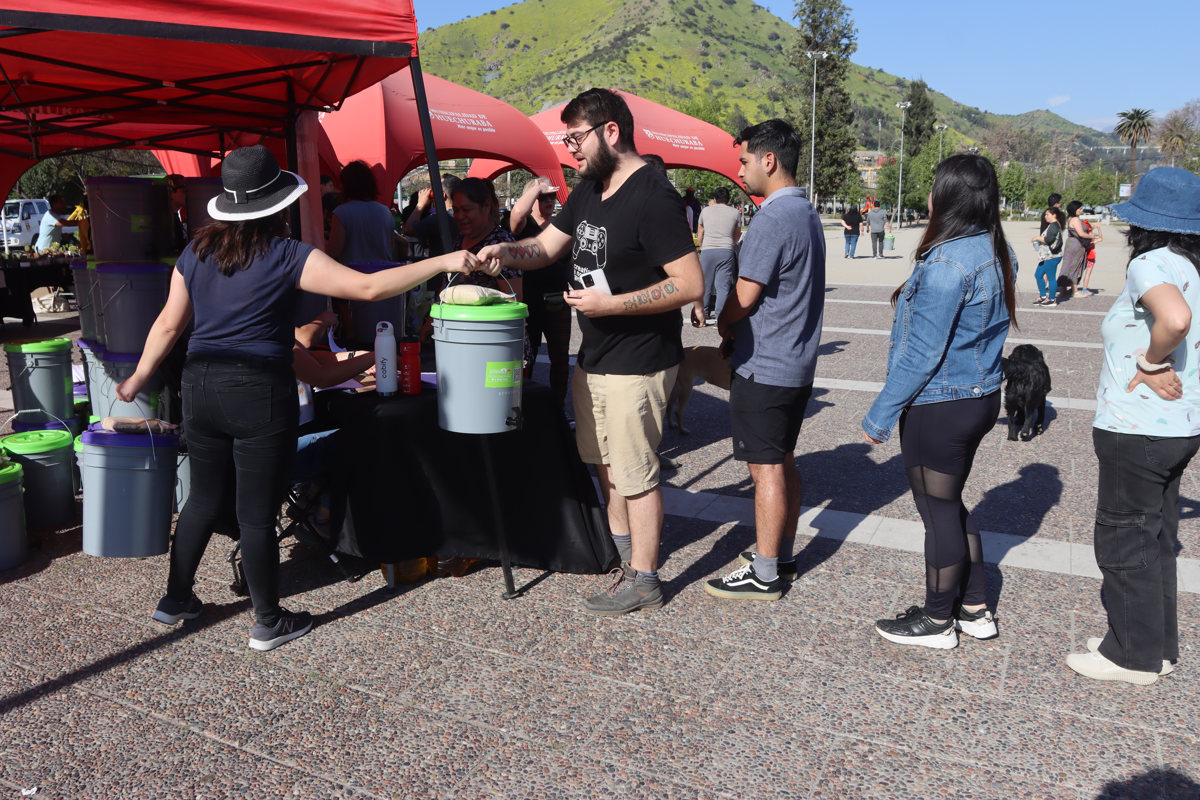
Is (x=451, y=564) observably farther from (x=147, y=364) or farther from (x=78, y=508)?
(x=78, y=508)

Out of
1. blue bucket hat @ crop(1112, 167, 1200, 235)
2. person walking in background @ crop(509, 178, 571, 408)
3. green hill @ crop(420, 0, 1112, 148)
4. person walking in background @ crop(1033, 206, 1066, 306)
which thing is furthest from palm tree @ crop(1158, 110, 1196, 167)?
blue bucket hat @ crop(1112, 167, 1200, 235)

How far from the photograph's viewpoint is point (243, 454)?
126 inches

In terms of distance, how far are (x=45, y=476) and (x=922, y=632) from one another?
431 centimetres

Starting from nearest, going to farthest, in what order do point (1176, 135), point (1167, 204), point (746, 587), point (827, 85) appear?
point (1167, 204) < point (746, 587) < point (827, 85) < point (1176, 135)

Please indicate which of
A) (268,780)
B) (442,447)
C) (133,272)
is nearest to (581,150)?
(442,447)

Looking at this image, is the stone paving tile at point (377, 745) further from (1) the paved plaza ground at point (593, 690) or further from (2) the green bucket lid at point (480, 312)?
(2) the green bucket lid at point (480, 312)

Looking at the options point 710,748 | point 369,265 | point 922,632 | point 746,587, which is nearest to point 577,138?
point 746,587

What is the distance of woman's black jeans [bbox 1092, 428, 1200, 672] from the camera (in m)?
2.98

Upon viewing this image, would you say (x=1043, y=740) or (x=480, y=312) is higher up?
(x=480, y=312)

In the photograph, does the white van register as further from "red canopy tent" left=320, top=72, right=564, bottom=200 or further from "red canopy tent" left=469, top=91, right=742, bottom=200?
"red canopy tent" left=320, top=72, right=564, bottom=200

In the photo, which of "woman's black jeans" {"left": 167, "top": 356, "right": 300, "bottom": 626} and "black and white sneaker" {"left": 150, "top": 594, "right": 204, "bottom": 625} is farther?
"black and white sneaker" {"left": 150, "top": 594, "right": 204, "bottom": 625}

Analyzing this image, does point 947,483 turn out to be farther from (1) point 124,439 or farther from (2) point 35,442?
(2) point 35,442

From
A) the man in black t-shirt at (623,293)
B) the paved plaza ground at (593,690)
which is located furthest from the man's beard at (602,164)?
the paved plaza ground at (593,690)

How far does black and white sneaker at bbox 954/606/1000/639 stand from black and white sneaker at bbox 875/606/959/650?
56 mm
